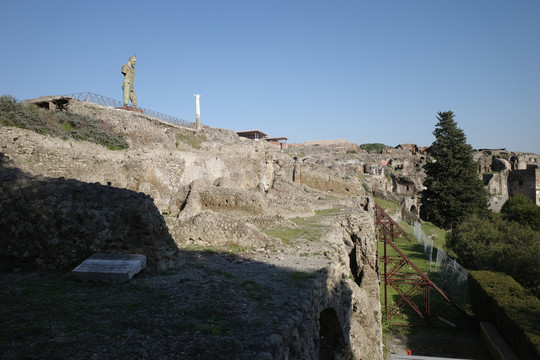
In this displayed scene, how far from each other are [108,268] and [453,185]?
103 ft

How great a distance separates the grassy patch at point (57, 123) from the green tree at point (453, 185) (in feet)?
86.3

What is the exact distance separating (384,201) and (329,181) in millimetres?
13085

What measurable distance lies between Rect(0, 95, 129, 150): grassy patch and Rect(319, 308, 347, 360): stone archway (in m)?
12.1

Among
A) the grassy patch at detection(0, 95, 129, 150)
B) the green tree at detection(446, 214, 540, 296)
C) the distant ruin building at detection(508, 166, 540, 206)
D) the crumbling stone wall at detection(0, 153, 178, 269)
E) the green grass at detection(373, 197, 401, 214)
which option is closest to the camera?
the crumbling stone wall at detection(0, 153, 178, 269)

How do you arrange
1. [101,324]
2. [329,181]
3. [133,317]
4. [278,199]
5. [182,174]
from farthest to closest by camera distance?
[329,181]
[182,174]
[278,199]
[133,317]
[101,324]

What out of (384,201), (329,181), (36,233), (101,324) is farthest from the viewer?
(384,201)

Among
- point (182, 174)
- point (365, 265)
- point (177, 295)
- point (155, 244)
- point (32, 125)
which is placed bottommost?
point (365, 265)

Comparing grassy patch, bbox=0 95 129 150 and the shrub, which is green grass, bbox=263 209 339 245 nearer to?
the shrub

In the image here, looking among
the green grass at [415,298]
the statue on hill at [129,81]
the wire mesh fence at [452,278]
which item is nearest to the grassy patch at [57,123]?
the statue on hill at [129,81]

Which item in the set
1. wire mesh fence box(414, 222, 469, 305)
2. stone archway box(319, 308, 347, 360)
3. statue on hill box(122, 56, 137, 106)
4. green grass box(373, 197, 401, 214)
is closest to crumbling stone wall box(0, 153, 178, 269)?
stone archway box(319, 308, 347, 360)

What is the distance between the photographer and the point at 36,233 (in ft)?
17.2

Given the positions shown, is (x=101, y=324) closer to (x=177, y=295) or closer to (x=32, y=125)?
(x=177, y=295)

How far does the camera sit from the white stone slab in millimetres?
4770

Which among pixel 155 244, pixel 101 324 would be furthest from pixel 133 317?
pixel 155 244
